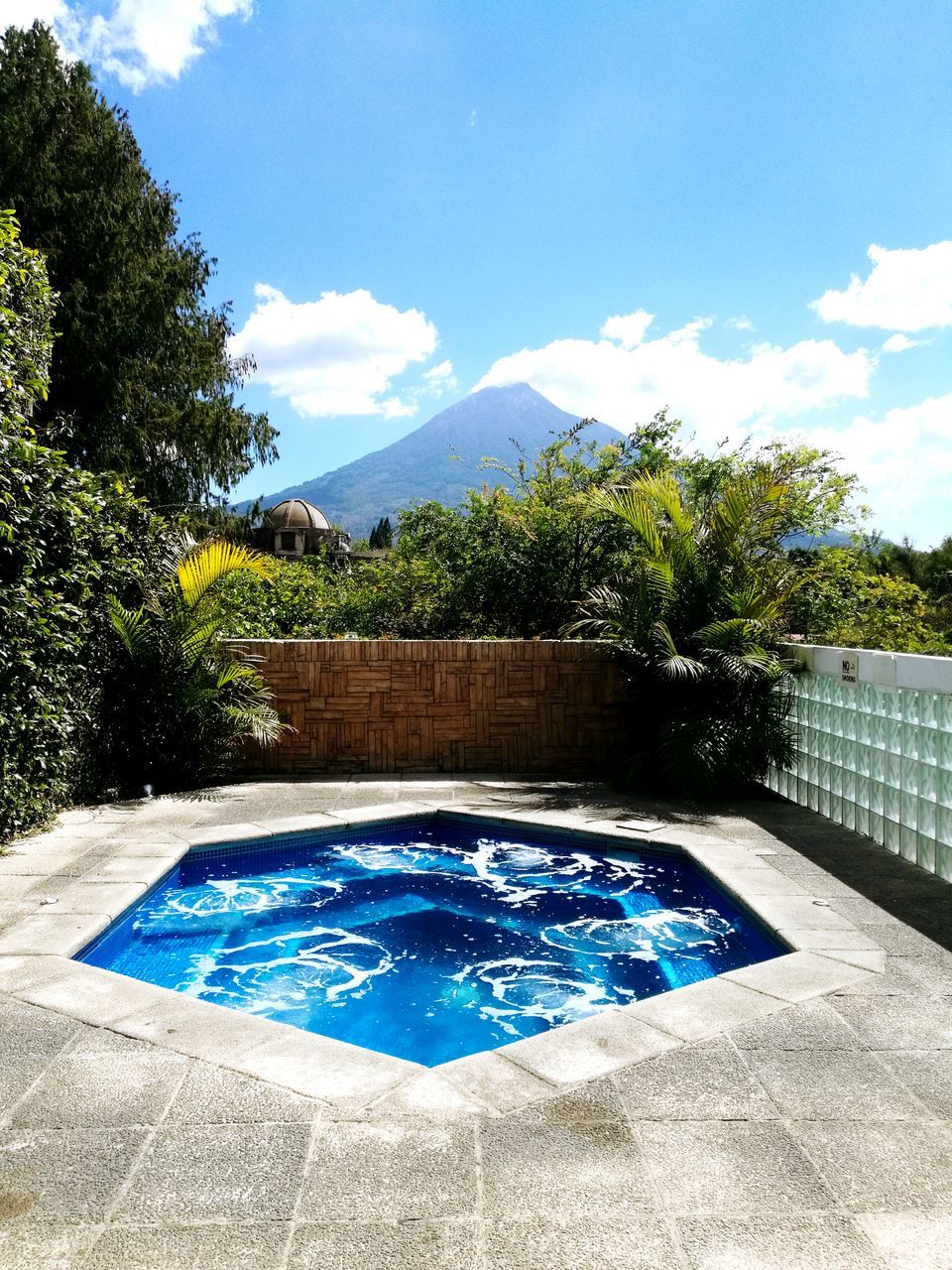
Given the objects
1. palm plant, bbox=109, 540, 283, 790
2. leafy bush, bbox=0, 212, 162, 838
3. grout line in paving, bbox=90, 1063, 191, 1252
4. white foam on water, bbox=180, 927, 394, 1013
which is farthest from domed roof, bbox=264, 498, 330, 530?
grout line in paving, bbox=90, 1063, 191, 1252

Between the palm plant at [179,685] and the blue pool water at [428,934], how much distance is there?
1885mm

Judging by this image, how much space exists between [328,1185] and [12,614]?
4190mm

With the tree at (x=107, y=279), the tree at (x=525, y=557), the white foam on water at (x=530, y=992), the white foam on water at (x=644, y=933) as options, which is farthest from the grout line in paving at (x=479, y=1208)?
the tree at (x=107, y=279)

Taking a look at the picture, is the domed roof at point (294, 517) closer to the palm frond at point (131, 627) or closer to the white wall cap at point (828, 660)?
the palm frond at point (131, 627)

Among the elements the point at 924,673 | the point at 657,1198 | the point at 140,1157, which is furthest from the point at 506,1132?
the point at 924,673

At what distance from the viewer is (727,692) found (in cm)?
719

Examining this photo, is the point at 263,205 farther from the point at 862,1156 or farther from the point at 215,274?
the point at 862,1156

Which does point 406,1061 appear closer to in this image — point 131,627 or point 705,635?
point 705,635

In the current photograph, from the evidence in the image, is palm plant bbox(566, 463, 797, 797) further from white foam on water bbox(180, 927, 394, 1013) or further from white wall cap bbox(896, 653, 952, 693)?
white foam on water bbox(180, 927, 394, 1013)

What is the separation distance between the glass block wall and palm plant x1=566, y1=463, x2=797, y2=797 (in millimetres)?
303

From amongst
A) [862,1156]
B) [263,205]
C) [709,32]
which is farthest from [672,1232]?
[263,205]

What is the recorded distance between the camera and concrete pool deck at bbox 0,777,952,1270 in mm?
1980

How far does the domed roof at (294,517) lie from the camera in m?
50.3

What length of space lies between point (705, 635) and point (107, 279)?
1522 centimetres
